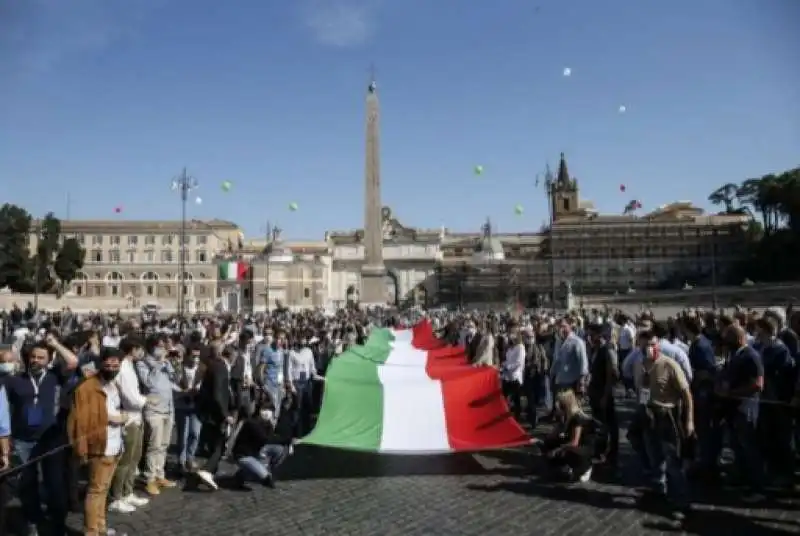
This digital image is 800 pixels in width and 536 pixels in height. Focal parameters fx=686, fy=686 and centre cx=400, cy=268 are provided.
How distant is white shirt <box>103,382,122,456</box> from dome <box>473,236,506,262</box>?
88.3m

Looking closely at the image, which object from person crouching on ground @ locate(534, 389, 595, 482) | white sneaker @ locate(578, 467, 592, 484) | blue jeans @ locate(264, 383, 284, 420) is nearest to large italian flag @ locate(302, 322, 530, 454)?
person crouching on ground @ locate(534, 389, 595, 482)

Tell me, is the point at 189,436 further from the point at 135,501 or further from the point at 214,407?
the point at 135,501

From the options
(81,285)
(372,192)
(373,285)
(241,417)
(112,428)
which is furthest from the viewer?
(81,285)

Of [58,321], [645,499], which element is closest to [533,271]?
[58,321]

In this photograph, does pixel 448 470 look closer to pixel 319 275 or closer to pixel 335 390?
pixel 335 390

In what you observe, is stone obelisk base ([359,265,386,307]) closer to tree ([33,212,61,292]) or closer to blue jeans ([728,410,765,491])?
tree ([33,212,61,292])

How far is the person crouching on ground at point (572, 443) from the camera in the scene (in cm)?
738

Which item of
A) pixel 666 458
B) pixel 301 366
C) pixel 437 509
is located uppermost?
pixel 301 366

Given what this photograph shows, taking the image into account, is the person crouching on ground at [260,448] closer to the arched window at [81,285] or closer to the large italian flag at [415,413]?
the large italian flag at [415,413]

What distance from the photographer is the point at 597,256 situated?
75562 mm

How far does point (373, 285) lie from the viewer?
176 ft

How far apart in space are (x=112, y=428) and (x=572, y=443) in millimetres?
4678

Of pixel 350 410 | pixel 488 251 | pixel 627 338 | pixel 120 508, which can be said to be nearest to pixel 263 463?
pixel 350 410

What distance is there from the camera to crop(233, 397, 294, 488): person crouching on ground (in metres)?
7.35
